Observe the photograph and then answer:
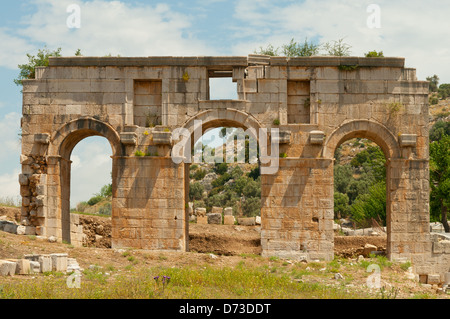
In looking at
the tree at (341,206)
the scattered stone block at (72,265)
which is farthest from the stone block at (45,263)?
the tree at (341,206)

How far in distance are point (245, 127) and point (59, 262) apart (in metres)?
7.36

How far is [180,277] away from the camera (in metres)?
14.5

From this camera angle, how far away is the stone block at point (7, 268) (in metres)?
14.7

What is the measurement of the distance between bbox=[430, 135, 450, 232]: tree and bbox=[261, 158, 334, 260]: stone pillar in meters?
14.1

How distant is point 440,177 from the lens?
108 feet

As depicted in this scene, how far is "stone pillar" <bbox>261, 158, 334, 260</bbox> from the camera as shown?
65.5 feet

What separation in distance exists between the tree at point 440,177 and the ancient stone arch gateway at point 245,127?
12.8m

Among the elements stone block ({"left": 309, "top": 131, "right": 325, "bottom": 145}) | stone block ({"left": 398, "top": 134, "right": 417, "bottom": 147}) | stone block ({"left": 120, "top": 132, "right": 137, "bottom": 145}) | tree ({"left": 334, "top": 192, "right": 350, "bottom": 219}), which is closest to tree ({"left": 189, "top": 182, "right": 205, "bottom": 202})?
tree ({"left": 334, "top": 192, "right": 350, "bottom": 219})

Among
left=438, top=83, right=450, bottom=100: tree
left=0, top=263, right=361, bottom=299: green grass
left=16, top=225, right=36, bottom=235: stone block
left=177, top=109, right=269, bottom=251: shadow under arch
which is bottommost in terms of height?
left=0, top=263, right=361, bottom=299: green grass

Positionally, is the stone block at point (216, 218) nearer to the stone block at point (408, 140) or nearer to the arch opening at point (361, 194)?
the arch opening at point (361, 194)

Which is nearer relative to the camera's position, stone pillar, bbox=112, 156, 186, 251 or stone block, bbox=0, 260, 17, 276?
stone block, bbox=0, 260, 17, 276

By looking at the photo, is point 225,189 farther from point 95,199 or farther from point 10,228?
point 10,228

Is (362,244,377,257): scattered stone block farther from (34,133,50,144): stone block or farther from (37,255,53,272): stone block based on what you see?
(34,133,50,144): stone block

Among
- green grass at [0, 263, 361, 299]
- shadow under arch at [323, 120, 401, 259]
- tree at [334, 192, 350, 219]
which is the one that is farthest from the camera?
tree at [334, 192, 350, 219]
